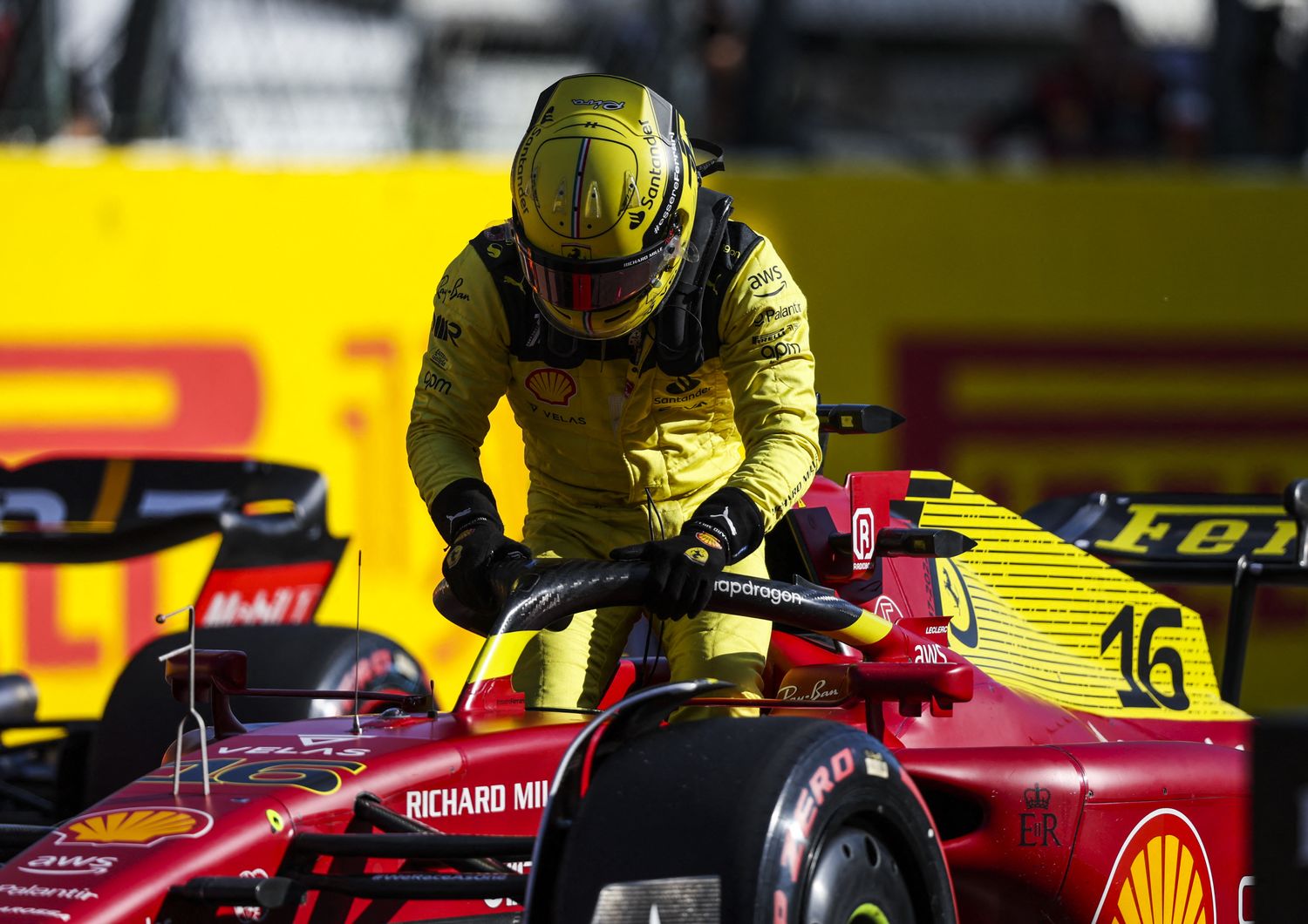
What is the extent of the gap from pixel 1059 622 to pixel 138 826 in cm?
251

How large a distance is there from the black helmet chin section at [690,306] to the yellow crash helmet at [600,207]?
56 millimetres

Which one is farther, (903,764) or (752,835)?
(903,764)

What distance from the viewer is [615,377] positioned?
14.0 feet

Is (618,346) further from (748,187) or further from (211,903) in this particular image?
(748,187)

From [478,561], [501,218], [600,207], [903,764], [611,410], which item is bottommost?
[903,764]

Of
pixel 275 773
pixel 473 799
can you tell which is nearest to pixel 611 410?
pixel 473 799

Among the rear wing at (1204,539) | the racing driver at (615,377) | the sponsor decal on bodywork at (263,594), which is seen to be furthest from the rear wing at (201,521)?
the rear wing at (1204,539)

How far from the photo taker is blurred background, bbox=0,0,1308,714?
762 cm

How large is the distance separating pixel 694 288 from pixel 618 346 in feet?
0.68

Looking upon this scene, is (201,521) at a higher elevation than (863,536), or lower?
lower

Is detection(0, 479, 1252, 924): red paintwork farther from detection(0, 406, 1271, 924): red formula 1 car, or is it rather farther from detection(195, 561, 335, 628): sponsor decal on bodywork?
detection(195, 561, 335, 628): sponsor decal on bodywork

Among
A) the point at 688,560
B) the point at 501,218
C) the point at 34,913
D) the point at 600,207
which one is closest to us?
the point at 34,913

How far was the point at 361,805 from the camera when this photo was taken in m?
3.10

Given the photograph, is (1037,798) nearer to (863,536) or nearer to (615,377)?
(863,536)
